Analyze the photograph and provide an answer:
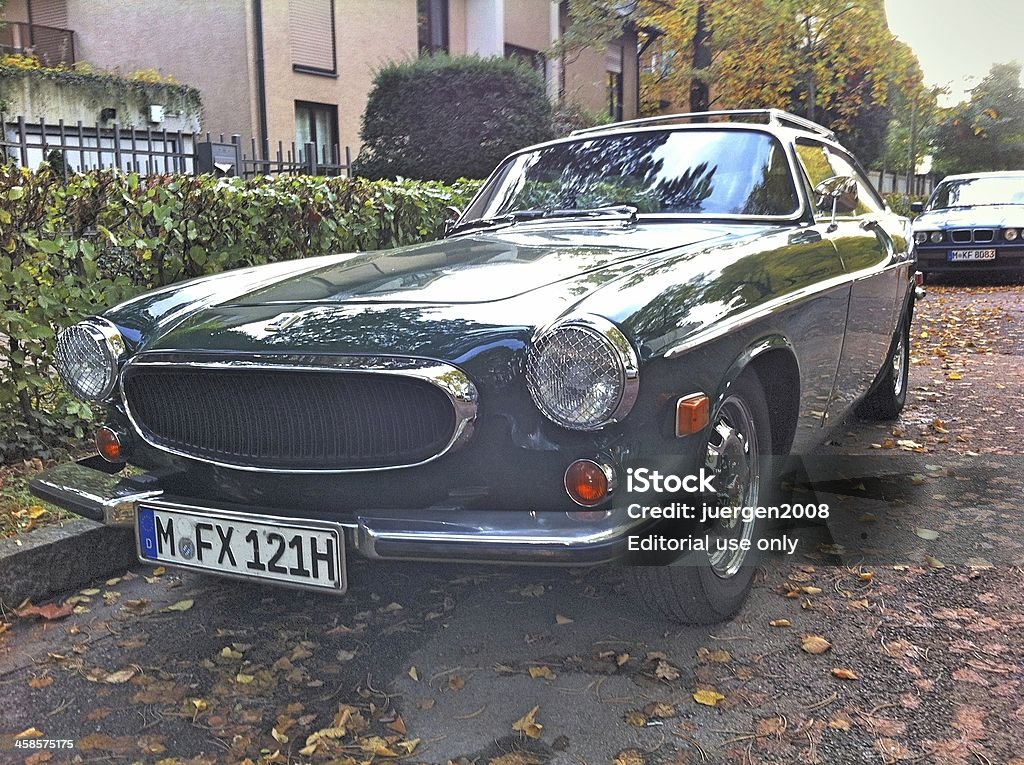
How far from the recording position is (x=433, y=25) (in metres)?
20.3

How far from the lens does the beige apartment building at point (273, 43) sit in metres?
16.3

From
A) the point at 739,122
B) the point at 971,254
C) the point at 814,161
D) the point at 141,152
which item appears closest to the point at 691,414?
the point at 814,161

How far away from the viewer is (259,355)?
260 centimetres

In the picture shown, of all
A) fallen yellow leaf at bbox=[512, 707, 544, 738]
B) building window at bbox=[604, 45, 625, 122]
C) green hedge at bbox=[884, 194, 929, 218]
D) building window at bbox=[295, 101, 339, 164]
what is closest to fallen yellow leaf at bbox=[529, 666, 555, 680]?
fallen yellow leaf at bbox=[512, 707, 544, 738]

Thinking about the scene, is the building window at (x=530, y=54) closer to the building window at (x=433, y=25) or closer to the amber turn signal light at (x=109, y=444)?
the building window at (x=433, y=25)

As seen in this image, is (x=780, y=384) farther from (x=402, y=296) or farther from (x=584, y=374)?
(x=402, y=296)

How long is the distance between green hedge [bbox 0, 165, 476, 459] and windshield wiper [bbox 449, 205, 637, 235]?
147cm

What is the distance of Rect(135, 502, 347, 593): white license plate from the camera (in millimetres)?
2484

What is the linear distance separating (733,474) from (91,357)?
75.5 inches

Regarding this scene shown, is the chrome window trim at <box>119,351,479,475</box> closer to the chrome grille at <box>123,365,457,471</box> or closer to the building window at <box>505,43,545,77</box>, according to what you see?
the chrome grille at <box>123,365,457,471</box>

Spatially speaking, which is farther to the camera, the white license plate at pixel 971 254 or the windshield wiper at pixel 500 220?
the white license plate at pixel 971 254

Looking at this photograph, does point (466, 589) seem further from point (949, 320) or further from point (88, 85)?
point (88, 85)

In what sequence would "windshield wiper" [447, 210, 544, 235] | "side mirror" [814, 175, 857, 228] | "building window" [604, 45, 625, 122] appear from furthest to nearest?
"building window" [604, 45, 625, 122] → "windshield wiper" [447, 210, 544, 235] → "side mirror" [814, 175, 857, 228]

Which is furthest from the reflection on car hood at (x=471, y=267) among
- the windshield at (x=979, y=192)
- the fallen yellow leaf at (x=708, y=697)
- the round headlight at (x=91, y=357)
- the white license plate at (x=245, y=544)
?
the windshield at (x=979, y=192)
